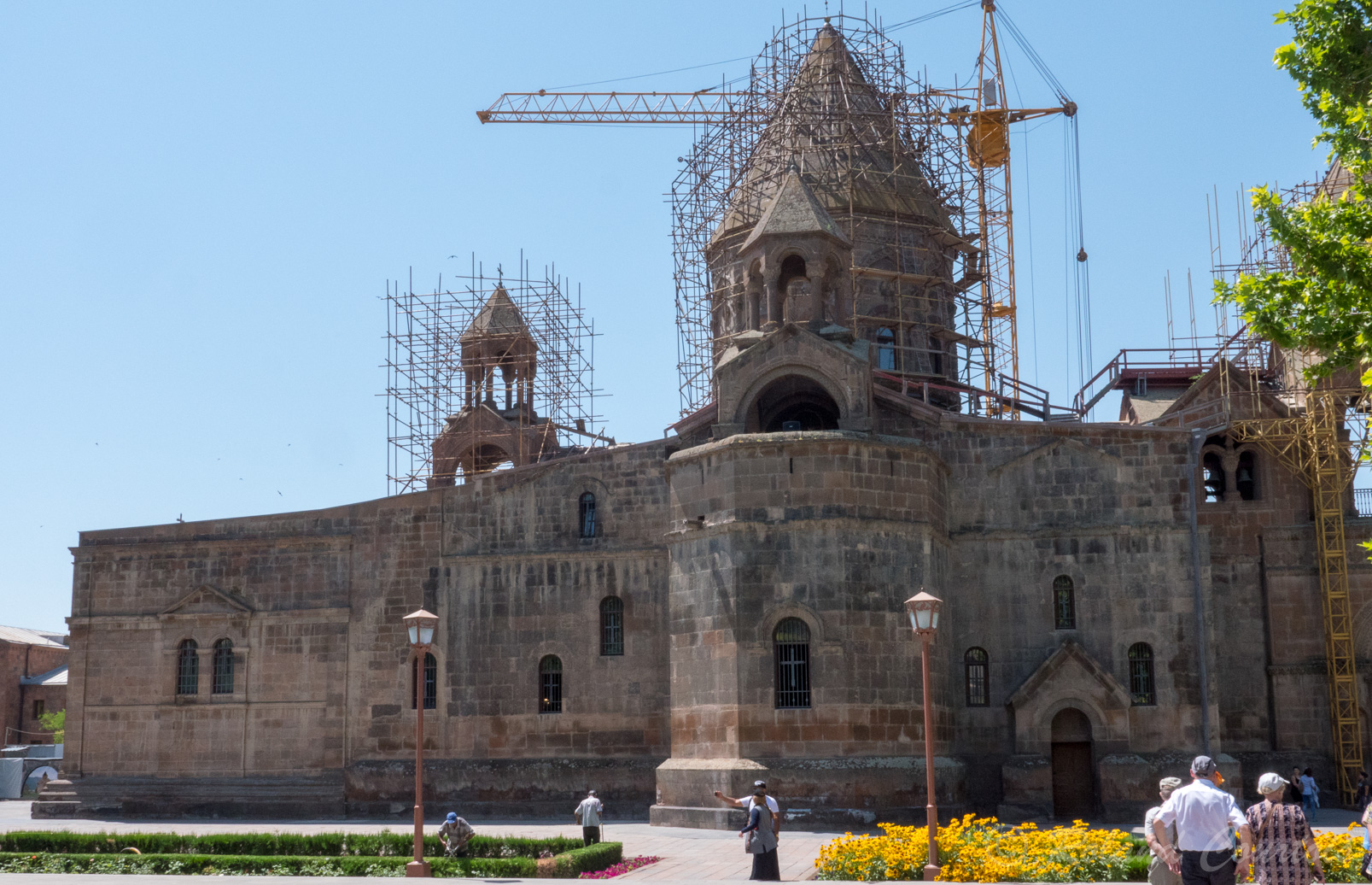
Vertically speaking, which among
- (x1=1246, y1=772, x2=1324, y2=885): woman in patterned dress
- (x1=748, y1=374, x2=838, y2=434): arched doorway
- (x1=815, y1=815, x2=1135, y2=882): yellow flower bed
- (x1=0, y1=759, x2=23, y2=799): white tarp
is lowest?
(x1=0, y1=759, x2=23, y2=799): white tarp

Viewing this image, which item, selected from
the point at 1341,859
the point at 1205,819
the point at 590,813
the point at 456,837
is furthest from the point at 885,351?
the point at 1205,819

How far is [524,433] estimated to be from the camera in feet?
147

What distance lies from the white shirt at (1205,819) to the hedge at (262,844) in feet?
42.9

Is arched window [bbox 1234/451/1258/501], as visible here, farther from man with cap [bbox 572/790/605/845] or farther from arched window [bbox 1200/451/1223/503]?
man with cap [bbox 572/790/605/845]

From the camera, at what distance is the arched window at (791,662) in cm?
3088

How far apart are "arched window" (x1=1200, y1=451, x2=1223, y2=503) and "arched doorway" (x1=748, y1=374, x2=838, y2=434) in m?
10.4

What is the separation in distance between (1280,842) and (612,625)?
24009 mm

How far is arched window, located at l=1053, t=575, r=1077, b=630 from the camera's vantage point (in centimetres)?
3428

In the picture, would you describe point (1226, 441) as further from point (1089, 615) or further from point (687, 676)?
point (687, 676)

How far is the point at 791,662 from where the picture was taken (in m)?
31.0

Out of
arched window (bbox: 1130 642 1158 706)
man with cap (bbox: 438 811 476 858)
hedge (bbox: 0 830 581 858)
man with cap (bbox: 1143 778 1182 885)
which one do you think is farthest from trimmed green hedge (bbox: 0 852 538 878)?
arched window (bbox: 1130 642 1158 706)

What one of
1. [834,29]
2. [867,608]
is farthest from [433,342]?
[867,608]

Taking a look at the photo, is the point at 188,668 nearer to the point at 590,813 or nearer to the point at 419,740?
the point at 419,740

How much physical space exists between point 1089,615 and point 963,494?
4261 millimetres
